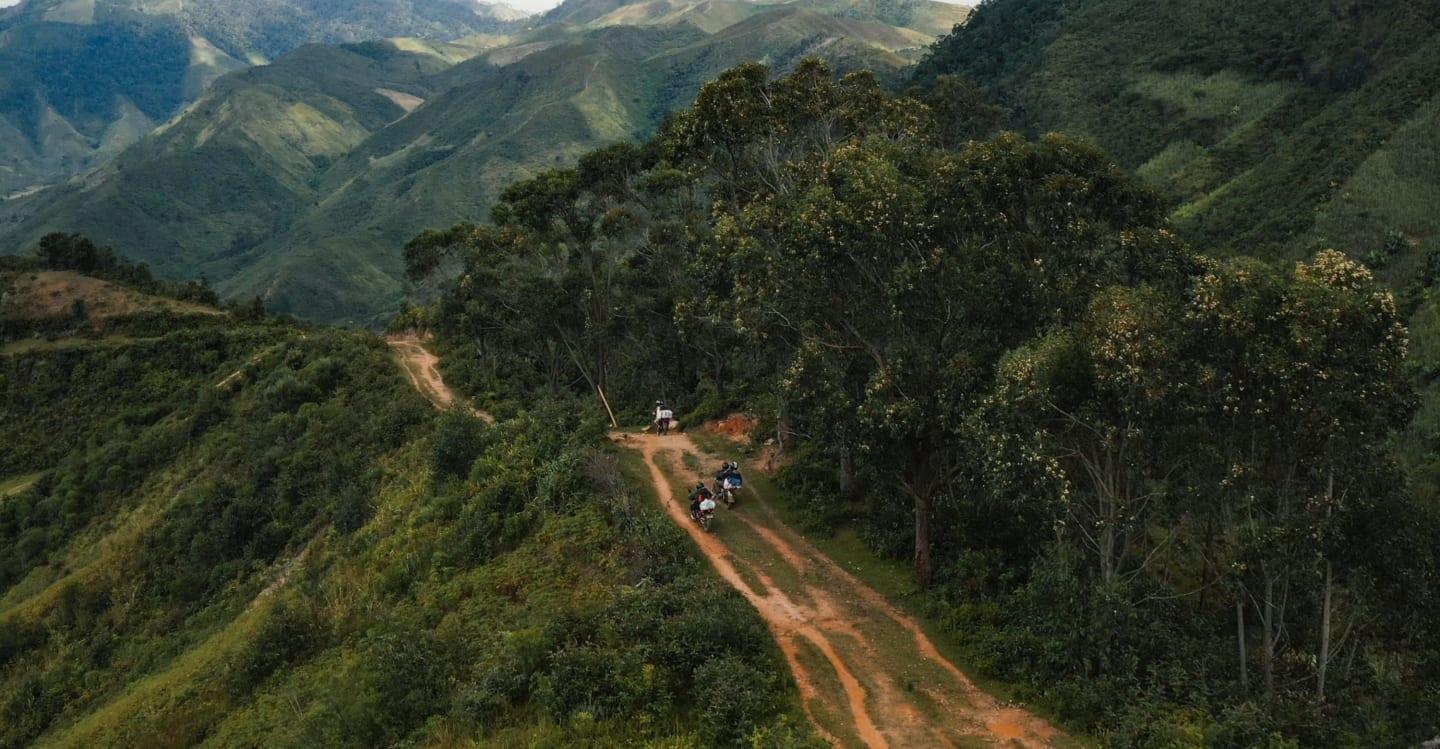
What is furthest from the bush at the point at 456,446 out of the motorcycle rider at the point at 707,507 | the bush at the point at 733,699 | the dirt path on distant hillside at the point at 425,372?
the bush at the point at 733,699

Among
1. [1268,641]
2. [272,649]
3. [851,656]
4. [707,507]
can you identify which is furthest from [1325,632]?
[272,649]

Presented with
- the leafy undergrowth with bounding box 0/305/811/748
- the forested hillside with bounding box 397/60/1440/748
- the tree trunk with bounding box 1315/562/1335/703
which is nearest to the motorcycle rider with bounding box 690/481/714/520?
the leafy undergrowth with bounding box 0/305/811/748

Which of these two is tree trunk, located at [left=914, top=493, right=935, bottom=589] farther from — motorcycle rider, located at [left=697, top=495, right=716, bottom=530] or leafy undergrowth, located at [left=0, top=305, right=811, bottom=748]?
motorcycle rider, located at [left=697, top=495, right=716, bottom=530]

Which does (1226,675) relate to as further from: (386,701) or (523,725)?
(386,701)

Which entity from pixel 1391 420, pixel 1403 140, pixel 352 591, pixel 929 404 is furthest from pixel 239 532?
pixel 1403 140

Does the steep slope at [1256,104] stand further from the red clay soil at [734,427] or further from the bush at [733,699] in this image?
the bush at [733,699]

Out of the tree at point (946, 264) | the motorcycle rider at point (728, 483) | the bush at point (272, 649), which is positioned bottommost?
the bush at point (272, 649)
